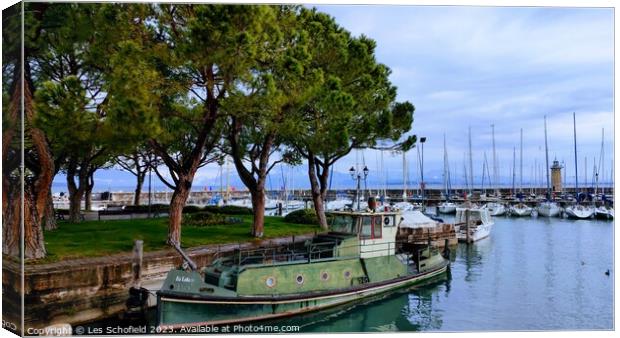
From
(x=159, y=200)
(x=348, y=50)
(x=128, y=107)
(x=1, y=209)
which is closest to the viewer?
(x=1, y=209)

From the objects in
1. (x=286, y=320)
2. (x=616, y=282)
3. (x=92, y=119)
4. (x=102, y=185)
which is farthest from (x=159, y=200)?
(x=616, y=282)

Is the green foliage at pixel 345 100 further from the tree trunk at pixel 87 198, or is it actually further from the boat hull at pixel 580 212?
the boat hull at pixel 580 212

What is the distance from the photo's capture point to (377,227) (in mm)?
16688

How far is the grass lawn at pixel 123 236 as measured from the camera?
47.2 feet

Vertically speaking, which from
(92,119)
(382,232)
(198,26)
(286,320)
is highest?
(198,26)

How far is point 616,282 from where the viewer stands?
12484 millimetres

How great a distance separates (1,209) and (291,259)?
7.93 meters

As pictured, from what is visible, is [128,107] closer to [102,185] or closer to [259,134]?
[102,185]

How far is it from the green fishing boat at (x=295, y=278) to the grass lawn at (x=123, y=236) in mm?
2186

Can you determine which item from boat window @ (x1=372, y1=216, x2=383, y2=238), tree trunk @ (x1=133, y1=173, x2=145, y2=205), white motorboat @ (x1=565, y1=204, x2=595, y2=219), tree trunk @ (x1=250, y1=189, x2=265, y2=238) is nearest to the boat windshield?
boat window @ (x1=372, y1=216, x2=383, y2=238)

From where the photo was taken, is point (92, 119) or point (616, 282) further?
point (92, 119)

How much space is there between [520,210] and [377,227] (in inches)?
1588

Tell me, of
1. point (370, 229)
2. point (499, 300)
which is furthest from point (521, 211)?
point (370, 229)

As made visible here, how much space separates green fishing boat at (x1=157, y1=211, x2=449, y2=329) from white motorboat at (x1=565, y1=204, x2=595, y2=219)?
3305 cm
